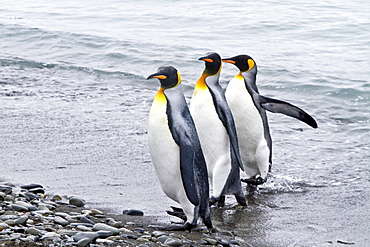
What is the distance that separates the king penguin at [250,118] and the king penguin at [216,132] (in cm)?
69

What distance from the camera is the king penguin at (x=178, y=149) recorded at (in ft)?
13.5

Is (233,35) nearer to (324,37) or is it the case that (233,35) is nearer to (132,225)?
(324,37)

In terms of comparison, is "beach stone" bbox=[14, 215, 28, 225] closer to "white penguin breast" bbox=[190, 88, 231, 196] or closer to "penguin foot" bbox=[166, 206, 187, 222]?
"penguin foot" bbox=[166, 206, 187, 222]

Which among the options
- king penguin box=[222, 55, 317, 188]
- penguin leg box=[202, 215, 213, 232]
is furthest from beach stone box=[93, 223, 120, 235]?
king penguin box=[222, 55, 317, 188]

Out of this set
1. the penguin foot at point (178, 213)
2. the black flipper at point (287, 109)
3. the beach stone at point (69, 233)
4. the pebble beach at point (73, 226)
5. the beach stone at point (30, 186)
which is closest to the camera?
the pebble beach at point (73, 226)

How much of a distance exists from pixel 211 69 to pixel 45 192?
1.67 meters

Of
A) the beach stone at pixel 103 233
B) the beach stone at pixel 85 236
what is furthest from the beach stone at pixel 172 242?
the beach stone at pixel 85 236

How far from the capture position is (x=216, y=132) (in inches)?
187

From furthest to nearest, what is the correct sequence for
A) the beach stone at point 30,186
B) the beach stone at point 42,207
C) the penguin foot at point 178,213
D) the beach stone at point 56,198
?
1. the beach stone at point 30,186
2. the beach stone at point 56,198
3. the penguin foot at point 178,213
4. the beach stone at point 42,207

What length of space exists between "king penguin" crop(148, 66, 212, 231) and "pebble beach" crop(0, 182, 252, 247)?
200 mm

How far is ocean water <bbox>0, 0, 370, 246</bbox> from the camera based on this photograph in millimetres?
4922

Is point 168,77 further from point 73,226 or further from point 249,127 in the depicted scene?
point 249,127

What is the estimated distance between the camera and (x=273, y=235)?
4.29 metres

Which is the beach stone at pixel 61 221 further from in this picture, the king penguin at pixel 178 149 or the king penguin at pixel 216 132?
the king penguin at pixel 216 132
